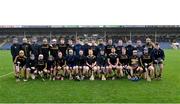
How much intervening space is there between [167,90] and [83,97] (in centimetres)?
299

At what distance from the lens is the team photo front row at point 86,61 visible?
56.8ft

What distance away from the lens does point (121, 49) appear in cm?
1764

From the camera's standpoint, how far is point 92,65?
1731 centimetres

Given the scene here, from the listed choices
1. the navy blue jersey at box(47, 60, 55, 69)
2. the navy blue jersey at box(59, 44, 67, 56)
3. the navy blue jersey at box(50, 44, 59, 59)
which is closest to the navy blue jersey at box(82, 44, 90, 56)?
the navy blue jersey at box(59, 44, 67, 56)

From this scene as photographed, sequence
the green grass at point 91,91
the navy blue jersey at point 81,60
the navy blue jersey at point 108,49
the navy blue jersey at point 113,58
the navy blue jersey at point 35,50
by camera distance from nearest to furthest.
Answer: the green grass at point 91,91
the navy blue jersey at point 81,60
the navy blue jersey at point 113,58
the navy blue jersey at point 35,50
the navy blue jersey at point 108,49

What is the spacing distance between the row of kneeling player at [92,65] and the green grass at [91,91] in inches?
20.0

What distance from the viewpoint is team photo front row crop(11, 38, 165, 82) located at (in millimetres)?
17312

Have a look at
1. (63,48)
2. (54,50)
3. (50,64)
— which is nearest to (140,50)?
(63,48)

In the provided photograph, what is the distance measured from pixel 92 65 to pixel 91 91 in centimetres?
309

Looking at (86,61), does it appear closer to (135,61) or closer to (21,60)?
(135,61)

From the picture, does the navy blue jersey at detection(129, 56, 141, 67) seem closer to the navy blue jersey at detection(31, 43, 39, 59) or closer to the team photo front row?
the team photo front row

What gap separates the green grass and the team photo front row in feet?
1.82

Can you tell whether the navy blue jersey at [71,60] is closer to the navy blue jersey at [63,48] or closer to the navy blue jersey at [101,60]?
the navy blue jersey at [63,48]

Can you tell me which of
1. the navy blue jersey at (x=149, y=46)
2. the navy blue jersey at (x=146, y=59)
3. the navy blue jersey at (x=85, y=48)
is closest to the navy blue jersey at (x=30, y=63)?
the navy blue jersey at (x=85, y=48)
